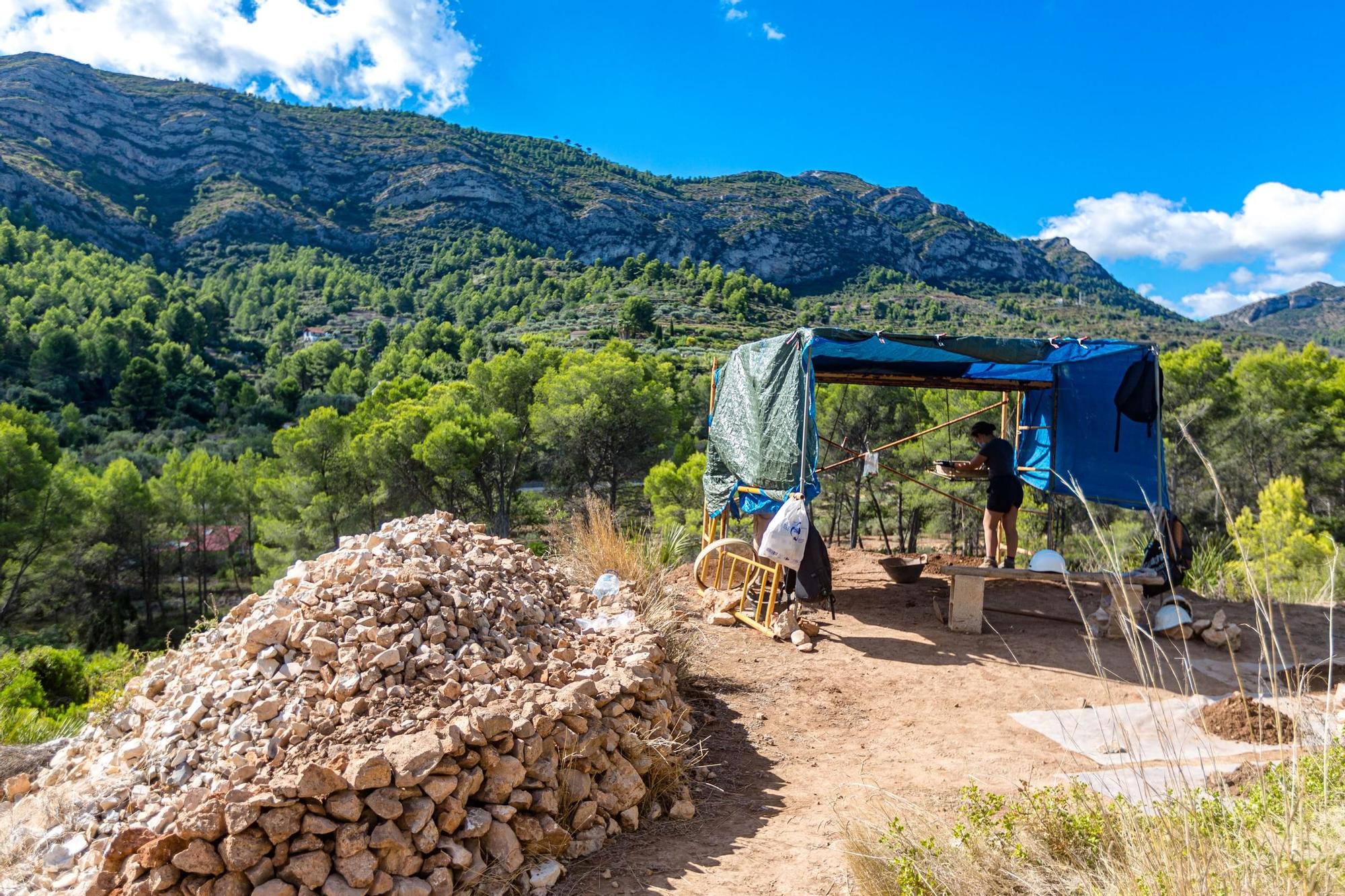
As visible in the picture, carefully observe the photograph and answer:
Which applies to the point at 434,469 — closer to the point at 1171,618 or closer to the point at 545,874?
the point at 1171,618

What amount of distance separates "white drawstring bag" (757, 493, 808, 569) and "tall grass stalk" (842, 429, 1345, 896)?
110 inches

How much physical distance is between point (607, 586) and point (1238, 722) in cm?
371

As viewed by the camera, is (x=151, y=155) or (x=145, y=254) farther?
(x=151, y=155)

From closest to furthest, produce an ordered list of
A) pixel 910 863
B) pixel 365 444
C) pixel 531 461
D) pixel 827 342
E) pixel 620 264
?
pixel 910 863, pixel 827 342, pixel 365 444, pixel 531 461, pixel 620 264

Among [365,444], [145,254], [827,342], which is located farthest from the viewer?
[145,254]

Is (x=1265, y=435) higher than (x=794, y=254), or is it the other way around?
(x=794, y=254)

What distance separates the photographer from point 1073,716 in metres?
4.34

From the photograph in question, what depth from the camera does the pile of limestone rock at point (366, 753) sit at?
234cm

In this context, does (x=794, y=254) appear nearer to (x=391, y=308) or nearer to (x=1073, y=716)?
(x=391, y=308)

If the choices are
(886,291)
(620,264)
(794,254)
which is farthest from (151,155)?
(886,291)

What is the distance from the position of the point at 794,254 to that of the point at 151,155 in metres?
73.8

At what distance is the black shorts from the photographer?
21.3 ft

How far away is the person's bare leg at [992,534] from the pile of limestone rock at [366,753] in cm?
377

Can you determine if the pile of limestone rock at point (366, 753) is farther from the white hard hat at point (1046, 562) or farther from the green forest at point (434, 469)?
the white hard hat at point (1046, 562)
